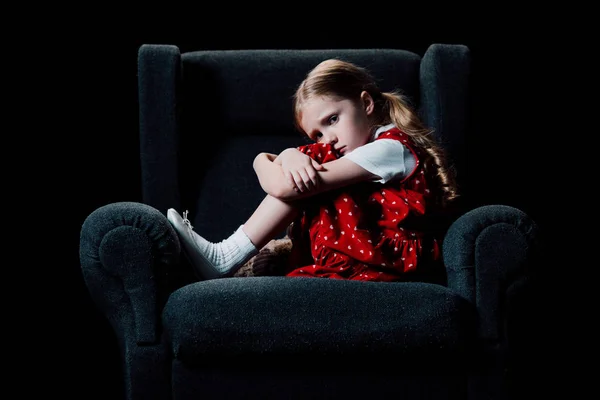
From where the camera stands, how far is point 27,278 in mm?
2834

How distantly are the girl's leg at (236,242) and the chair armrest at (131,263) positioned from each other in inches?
5.4

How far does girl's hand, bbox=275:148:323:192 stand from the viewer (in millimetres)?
2021

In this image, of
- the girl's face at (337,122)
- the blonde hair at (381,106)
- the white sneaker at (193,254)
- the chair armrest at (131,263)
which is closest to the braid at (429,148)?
the blonde hair at (381,106)

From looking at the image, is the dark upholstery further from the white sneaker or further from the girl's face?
the girl's face

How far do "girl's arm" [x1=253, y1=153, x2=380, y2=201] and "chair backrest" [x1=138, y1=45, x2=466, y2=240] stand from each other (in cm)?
52

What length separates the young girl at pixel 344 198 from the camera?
2.08 m

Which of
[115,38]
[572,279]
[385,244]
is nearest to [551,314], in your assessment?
[572,279]

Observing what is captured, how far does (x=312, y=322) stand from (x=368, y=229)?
413 mm

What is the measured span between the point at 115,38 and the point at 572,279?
187cm

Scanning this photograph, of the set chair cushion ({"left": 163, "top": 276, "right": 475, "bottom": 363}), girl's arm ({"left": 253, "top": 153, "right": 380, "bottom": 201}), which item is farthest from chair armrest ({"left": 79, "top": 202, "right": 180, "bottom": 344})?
girl's arm ({"left": 253, "top": 153, "right": 380, "bottom": 201})

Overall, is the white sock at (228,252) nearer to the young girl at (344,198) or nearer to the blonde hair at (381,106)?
the young girl at (344,198)

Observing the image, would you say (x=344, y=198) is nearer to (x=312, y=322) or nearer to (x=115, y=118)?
(x=312, y=322)

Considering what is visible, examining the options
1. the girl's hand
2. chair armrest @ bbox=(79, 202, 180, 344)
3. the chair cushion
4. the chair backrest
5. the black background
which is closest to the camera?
the chair cushion

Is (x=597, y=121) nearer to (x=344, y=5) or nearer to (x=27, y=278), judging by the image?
(x=344, y=5)
